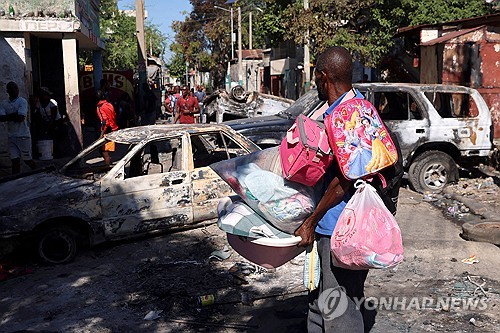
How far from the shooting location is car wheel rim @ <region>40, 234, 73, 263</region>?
6479 mm

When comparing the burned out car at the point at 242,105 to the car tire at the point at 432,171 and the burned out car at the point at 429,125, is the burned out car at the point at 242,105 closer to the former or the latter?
the burned out car at the point at 429,125

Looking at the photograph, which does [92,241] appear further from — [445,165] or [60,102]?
[60,102]

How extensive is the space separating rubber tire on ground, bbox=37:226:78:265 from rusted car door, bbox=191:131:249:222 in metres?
1.50

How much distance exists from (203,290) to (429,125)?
5575 mm

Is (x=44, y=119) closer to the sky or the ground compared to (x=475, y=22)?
closer to the ground

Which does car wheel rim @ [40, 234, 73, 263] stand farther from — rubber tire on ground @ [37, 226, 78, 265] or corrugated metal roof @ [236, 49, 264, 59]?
corrugated metal roof @ [236, 49, 264, 59]

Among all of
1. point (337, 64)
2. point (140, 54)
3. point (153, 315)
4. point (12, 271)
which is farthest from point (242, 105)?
point (140, 54)

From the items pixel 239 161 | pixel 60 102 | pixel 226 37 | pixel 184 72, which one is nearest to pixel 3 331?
pixel 239 161

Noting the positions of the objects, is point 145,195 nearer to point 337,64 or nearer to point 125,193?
point 125,193

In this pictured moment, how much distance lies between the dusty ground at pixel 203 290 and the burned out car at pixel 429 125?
2.64m

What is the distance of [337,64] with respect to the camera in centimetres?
320

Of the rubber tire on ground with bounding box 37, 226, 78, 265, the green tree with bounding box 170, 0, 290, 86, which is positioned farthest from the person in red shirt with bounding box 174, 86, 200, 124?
the green tree with bounding box 170, 0, 290, 86

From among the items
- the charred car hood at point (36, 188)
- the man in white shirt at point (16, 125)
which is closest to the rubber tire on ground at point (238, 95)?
the man in white shirt at point (16, 125)

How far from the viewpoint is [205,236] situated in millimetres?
7262
